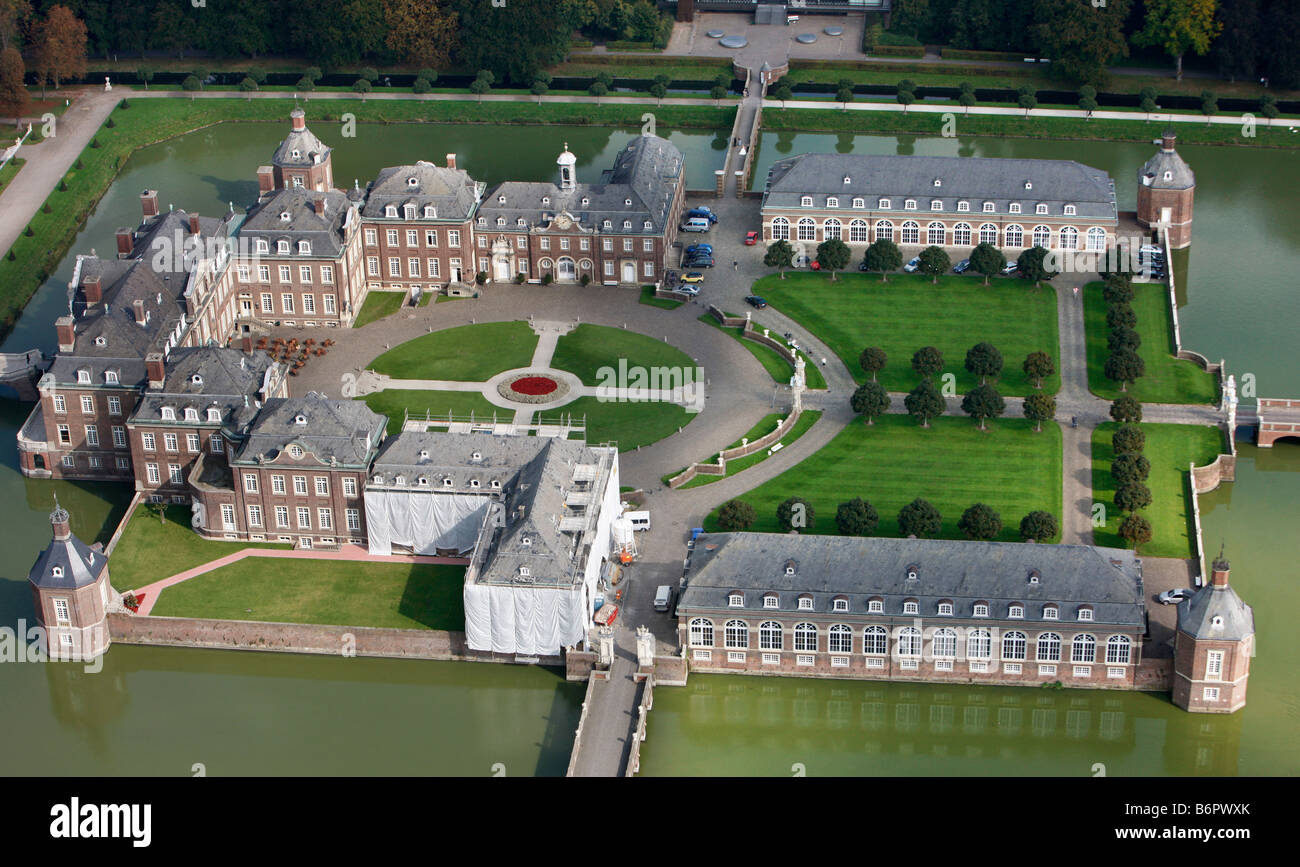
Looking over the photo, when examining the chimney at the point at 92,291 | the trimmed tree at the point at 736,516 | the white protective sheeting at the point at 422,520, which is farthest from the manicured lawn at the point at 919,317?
the chimney at the point at 92,291

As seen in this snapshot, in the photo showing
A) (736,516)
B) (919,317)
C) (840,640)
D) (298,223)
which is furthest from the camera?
(919,317)

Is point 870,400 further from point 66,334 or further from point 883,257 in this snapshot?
point 66,334

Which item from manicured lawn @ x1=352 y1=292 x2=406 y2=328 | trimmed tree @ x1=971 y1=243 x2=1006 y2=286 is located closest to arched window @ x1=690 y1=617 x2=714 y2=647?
manicured lawn @ x1=352 y1=292 x2=406 y2=328

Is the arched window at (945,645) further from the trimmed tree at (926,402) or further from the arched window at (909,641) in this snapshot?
the trimmed tree at (926,402)

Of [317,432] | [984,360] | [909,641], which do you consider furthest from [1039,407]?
[317,432]

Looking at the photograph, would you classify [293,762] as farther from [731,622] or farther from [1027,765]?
[1027,765]
